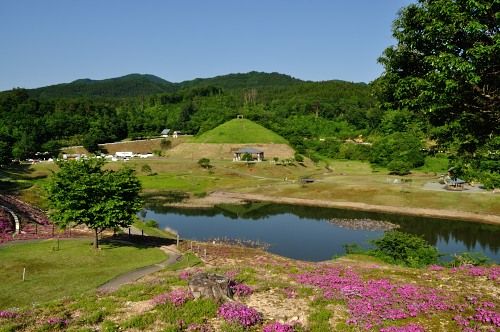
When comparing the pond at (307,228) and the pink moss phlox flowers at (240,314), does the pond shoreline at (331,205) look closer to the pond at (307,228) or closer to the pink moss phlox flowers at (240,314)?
the pond at (307,228)

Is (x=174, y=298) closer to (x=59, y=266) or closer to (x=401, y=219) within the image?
(x=59, y=266)

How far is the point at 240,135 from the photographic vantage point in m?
184

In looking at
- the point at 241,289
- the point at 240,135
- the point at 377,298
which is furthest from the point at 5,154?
the point at 377,298

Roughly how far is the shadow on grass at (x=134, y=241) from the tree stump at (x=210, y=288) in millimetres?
28244

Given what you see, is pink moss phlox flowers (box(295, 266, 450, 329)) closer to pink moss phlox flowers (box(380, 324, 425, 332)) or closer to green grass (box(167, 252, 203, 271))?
pink moss phlox flowers (box(380, 324, 425, 332))

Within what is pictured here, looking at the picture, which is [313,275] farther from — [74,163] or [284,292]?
[74,163]

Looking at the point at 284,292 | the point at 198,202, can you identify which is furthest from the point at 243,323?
the point at 198,202

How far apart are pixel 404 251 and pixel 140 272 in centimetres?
2767

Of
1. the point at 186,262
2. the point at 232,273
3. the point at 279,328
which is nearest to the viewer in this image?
the point at 279,328

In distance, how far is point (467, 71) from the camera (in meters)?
19.3

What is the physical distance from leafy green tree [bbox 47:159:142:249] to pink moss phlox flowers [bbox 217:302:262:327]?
26845mm

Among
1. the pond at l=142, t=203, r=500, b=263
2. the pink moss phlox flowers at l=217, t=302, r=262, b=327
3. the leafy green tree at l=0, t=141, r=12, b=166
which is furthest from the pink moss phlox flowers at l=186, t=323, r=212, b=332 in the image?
the leafy green tree at l=0, t=141, r=12, b=166

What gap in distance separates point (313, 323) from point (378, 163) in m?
136

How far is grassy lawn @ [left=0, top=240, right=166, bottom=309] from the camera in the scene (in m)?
30.0
